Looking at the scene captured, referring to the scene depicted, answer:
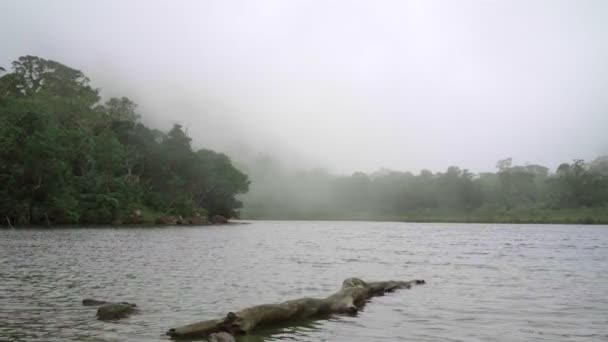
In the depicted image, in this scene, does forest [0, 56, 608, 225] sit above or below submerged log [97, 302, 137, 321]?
above

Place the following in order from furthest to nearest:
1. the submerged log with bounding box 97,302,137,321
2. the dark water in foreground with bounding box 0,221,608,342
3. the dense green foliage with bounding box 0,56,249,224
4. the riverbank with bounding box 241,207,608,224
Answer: the riverbank with bounding box 241,207,608,224, the dense green foliage with bounding box 0,56,249,224, the submerged log with bounding box 97,302,137,321, the dark water in foreground with bounding box 0,221,608,342

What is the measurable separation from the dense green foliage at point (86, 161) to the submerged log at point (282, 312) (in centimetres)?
7020

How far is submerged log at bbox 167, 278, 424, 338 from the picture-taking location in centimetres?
1139

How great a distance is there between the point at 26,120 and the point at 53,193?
12177mm

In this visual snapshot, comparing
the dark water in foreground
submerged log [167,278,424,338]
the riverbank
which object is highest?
the riverbank

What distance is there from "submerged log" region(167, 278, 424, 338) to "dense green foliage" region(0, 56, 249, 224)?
70196 millimetres

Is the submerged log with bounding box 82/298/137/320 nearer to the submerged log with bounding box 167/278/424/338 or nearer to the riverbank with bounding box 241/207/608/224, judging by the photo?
the submerged log with bounding box 167/278/424/338

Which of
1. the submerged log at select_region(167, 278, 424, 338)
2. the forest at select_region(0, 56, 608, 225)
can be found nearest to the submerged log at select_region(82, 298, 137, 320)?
the submerged log at select_region(167, 278, 424, 338)

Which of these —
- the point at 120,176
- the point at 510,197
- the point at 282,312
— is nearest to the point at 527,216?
the point at 510,197

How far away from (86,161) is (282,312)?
8513 centimetres

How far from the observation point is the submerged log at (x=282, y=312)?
11391 mm

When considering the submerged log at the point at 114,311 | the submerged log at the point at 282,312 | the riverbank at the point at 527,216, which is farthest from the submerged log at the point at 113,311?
the riverbank at the point at 527,216

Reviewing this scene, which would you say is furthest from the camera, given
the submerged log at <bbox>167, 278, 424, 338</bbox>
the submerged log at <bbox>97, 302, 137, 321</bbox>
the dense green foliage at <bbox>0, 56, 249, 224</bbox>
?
the dense green foliage at <bbox>0, 56, 249, 224</bbox>

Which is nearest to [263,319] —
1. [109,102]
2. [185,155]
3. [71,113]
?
[71,113]
